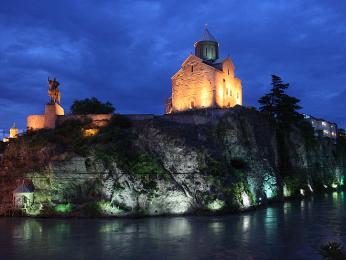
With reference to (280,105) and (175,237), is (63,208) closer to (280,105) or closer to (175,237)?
(175,237)

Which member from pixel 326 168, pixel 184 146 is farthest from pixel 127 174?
pixel 326 168

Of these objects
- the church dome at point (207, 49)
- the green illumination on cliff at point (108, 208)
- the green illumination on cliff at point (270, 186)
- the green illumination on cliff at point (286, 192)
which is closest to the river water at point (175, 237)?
the green illumination on cliff at point (108, 208)

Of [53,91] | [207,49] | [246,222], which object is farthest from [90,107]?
[246,222]

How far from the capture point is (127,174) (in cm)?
3300

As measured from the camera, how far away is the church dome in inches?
2042

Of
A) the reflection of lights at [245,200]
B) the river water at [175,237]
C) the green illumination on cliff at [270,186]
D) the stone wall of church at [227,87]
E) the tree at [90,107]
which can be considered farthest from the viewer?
the tree at [90,107]

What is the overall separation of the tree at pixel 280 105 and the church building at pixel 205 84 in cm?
411

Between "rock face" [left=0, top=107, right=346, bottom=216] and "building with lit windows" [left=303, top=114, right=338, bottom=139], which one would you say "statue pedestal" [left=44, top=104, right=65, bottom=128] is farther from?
"building with lit windows" [left=303, top=114, right=338, bottom=139]

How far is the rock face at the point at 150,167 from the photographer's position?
3234cm

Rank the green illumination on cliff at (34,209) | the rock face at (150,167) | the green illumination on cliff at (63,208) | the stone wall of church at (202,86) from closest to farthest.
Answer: the green illumination on cliff at (63,208) < the green illumination on cliff at (34,209) < the rock face at (150,167) < the stone wall of church at (202,86)

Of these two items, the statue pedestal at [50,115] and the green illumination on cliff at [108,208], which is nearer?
the green illumination on cliff at [108,208]

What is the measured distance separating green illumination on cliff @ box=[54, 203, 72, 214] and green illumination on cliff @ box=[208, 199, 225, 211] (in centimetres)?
1188

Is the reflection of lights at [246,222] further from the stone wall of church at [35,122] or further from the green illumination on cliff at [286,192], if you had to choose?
the stone wall of church at [35,122]

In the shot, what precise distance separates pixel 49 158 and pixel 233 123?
1894 centimetres
